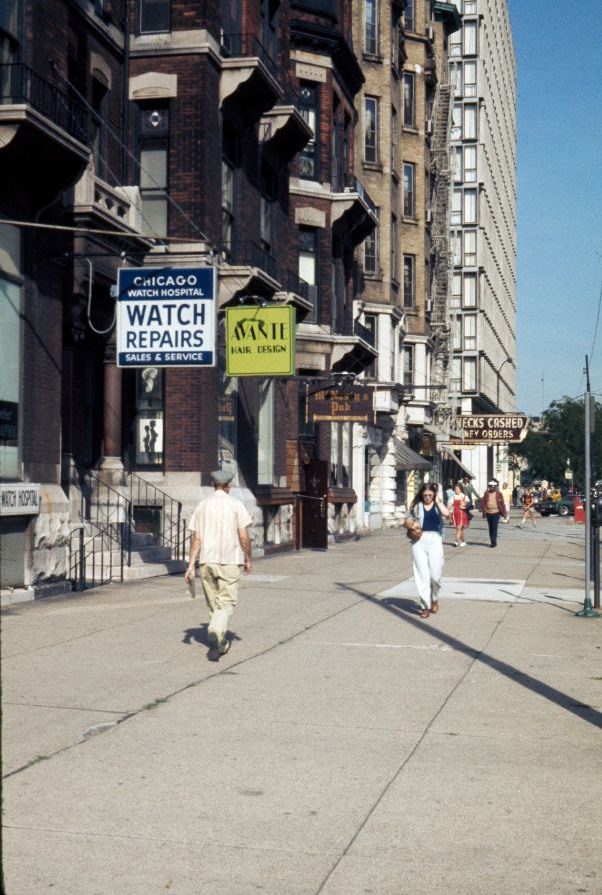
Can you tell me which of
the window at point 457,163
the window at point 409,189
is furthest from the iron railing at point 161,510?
the window at point 457,163

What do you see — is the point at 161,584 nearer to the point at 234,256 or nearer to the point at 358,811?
the point at 234,256

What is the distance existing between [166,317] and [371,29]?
31.1m

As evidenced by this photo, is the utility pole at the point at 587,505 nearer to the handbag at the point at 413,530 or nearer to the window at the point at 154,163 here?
the handbag at the point at 413,530

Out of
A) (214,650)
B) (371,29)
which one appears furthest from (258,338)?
(371,29)

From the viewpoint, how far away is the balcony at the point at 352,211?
3294cm

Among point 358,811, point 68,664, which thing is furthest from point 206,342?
point 358,811

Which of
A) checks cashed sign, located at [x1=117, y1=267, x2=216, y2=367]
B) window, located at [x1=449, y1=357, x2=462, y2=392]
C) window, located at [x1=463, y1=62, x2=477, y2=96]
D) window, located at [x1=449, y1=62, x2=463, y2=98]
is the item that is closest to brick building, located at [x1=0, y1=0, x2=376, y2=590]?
checks cashed sign, located at [x1=117, y1=267, x2=216, y2=367]

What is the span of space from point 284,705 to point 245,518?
2.80 meters

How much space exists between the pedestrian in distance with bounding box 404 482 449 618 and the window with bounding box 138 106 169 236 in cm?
947

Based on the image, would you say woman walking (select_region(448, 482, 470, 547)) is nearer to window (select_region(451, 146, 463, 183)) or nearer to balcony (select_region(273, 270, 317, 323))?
balcony (select_region(273, 270, 317, 323))

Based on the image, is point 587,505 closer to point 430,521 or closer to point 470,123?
point 430,521

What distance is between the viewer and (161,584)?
58.1ft

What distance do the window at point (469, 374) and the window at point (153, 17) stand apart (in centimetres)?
6272

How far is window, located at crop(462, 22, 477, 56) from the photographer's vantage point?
3285 inches
